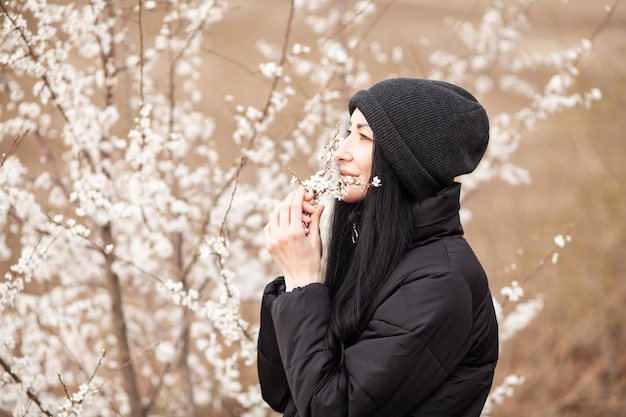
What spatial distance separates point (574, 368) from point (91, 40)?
4611mm

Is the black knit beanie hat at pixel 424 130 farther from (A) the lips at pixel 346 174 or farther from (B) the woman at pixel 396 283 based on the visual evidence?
(A) the lips at pixel 346 174

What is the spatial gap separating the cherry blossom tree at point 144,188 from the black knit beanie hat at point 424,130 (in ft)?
1.56

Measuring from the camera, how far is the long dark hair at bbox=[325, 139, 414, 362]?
1.57m

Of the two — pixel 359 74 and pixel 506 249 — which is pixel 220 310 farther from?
pixel 506 249

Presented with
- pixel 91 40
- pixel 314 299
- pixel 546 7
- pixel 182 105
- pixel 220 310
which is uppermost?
pixel 546 7

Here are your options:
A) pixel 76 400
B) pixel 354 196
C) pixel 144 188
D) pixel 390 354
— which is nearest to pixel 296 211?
pixel 354 196

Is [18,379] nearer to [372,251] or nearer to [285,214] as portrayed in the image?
[285,214]

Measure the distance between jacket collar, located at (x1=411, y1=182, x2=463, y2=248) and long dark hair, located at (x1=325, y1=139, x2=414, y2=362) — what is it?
24 mm

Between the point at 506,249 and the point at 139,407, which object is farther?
the point at 506,249

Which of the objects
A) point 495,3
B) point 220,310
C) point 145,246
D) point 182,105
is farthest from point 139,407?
point 495,3

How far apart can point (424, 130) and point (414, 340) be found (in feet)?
1.77

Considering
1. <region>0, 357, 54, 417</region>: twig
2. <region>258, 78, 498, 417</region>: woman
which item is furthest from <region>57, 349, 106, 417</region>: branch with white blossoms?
<region>258, 78, 498, 417</region>: woman

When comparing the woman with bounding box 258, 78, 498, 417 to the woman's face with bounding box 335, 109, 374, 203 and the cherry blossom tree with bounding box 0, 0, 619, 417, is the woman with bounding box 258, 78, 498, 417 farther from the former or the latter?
the cherry blossom tree with bounding box 0, 0, 619, 417

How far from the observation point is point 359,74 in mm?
3867
